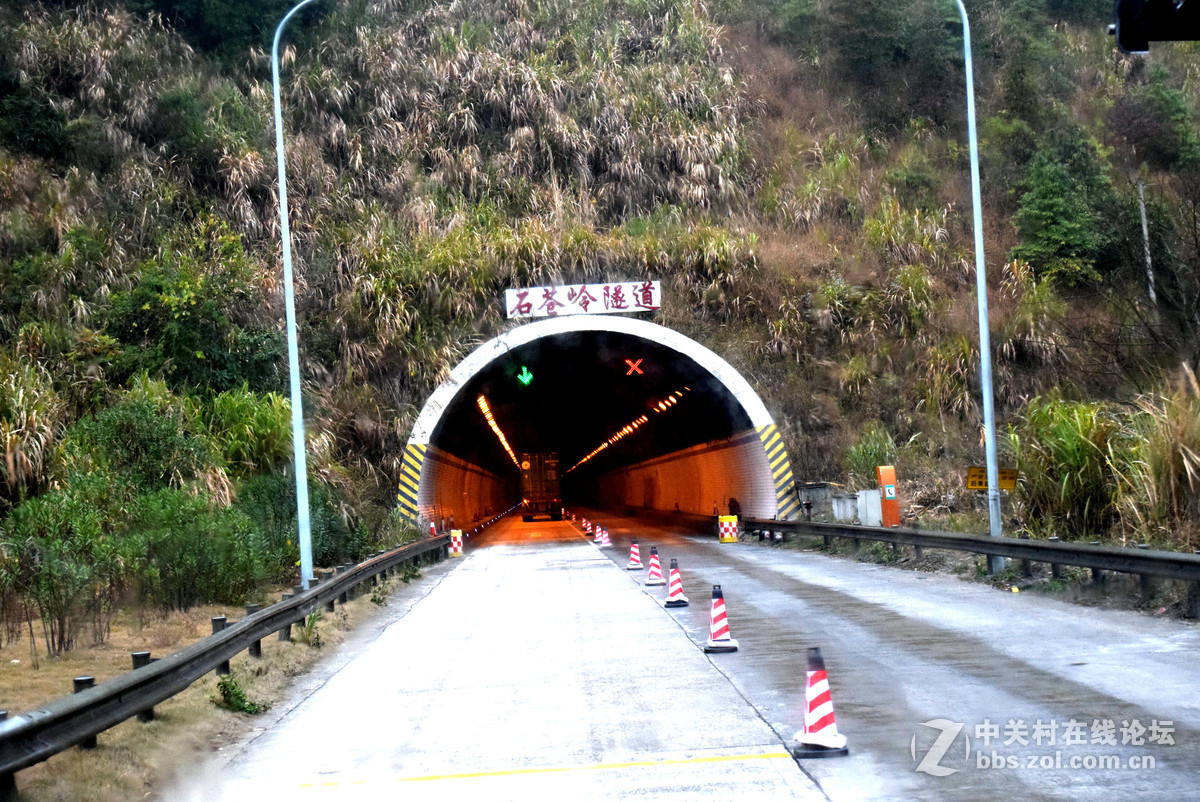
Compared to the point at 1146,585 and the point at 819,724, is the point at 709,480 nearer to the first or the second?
the point at 1146,585

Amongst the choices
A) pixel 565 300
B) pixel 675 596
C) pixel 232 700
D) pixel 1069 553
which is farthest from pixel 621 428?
pixel 232 700

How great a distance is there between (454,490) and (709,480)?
9271 mm

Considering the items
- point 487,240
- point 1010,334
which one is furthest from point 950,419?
point 487,240

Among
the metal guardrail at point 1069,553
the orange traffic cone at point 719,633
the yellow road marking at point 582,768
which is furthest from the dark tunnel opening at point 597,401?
the yellow road marking at point 582,768

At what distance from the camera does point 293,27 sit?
41688 millimetres

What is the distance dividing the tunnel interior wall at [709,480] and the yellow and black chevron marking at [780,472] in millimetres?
382

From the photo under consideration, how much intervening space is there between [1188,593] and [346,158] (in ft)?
100

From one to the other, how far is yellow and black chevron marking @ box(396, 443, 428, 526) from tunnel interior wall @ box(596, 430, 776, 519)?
8.79m

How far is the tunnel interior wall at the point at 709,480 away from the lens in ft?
103

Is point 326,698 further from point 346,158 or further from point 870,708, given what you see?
point 346,158

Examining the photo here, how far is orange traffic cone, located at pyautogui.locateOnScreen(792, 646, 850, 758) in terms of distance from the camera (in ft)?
22.5

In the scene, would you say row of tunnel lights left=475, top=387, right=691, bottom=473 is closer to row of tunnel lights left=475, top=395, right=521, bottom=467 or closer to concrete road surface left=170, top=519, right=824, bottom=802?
row of tunnel lights left=475, top=395, right=521, bottom=467

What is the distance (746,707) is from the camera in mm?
8484

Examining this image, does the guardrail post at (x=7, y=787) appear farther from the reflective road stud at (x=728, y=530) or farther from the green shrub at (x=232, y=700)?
the reflective road stud at (x=728, y=530)
